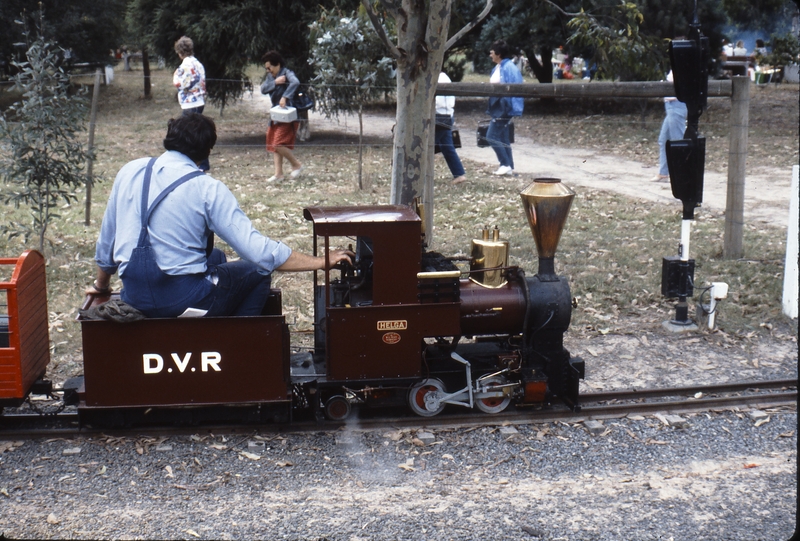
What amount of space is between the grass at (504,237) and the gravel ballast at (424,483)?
1.92m

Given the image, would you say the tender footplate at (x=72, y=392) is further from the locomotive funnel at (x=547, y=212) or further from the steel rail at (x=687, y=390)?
the steel rail at (x=687, y=390)

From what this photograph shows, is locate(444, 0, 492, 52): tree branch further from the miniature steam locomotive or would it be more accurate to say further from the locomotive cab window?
the locomotive cab window

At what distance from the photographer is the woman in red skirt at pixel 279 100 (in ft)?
44.4

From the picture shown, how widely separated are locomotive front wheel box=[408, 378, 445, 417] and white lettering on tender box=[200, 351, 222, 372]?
133 centimetres

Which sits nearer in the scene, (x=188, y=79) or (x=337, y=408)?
(x=337, y=408)

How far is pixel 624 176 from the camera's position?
590 inches

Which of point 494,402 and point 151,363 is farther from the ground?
point 151,363

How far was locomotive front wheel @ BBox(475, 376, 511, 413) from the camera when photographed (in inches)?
236

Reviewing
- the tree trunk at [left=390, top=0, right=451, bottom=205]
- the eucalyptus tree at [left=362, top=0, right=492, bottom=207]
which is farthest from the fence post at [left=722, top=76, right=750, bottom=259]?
the tree trunk at [left=390, top=0, right=451, bottom=205]

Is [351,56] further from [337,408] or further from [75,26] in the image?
[75,26]

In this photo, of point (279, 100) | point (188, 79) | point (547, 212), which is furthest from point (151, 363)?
point (279, 100)

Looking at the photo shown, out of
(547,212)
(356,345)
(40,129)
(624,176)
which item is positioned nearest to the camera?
(356,345)

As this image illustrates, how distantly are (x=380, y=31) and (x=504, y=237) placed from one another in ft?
12.3

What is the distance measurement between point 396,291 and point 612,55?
5.99 meters
